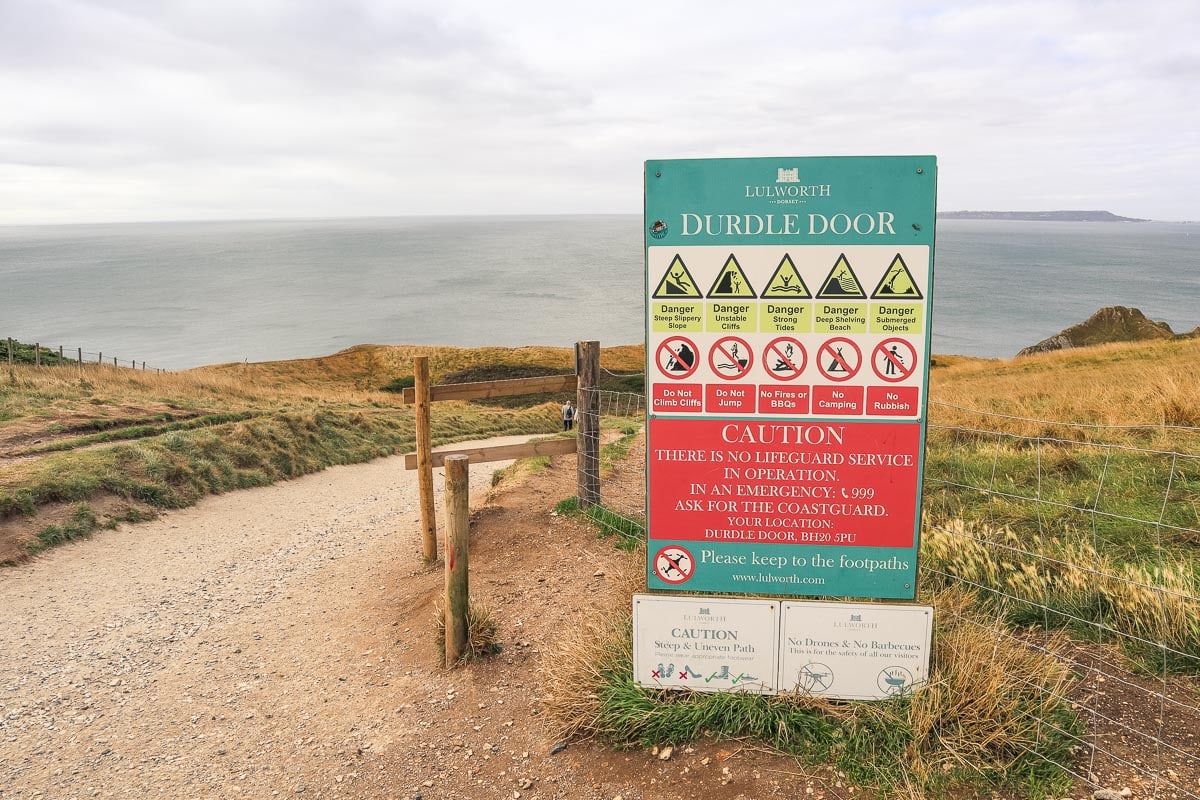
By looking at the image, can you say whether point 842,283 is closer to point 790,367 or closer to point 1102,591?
point 790,367

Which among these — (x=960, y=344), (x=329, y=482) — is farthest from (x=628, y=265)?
(x=329, y=482)

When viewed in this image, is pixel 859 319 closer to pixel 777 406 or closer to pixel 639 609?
pixel 777 406

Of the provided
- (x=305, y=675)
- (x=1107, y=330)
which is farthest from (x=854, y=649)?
(x=1107, y=330)

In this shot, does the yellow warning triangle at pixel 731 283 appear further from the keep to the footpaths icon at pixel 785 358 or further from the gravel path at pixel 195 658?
the gravel path at pixel 195 658

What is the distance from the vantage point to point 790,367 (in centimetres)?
385

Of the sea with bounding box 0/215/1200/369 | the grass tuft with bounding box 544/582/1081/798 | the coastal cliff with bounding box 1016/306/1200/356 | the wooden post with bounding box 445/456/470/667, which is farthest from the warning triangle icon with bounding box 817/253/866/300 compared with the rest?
the sea with bounding box 0/215/1200/369

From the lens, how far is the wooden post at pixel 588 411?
774cm

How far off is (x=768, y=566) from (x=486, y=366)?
149ft

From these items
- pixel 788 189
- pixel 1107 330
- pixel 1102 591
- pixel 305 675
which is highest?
pixel 788 189

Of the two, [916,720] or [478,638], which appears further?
[478,638]

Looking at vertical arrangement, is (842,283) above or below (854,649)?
above

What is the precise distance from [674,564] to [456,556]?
67.5 inches

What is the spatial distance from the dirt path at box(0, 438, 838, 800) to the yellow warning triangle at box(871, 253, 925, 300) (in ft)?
7.55

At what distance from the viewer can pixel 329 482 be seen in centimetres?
1496
